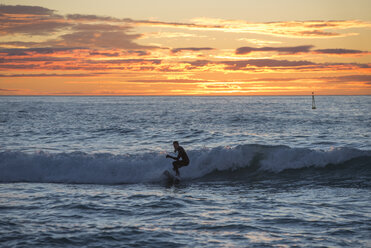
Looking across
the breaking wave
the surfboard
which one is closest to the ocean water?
the breaking wave

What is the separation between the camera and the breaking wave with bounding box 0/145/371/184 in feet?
56.4

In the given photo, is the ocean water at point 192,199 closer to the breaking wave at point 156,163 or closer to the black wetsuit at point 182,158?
the breaking wave at point 156,163

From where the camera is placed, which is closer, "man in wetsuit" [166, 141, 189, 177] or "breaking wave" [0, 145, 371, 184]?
"man in wetsuit" [166, 141, 189, 177]

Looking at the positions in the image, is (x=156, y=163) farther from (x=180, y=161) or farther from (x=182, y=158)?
(x=182, y=158)

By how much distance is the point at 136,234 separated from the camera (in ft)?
29.4

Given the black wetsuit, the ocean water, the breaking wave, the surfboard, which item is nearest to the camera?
the ocean water

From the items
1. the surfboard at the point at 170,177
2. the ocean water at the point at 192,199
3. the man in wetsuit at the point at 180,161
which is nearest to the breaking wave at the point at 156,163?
the ocean water at the point at 192,199

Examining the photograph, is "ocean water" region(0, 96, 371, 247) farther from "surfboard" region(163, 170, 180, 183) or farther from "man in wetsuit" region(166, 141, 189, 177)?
"man in wetsuit" region(166, 141, 189, 177)

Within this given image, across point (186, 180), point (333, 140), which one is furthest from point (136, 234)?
point (333, 140)

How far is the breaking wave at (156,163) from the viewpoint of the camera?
1719 cm

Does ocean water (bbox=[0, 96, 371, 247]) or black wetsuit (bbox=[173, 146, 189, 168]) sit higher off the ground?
black wetsuit (bbox=[173, 146, 189, 168])

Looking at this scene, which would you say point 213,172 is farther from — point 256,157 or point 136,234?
point 136,234

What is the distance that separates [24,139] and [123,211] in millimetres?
21484

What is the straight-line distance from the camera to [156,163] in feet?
60.4
